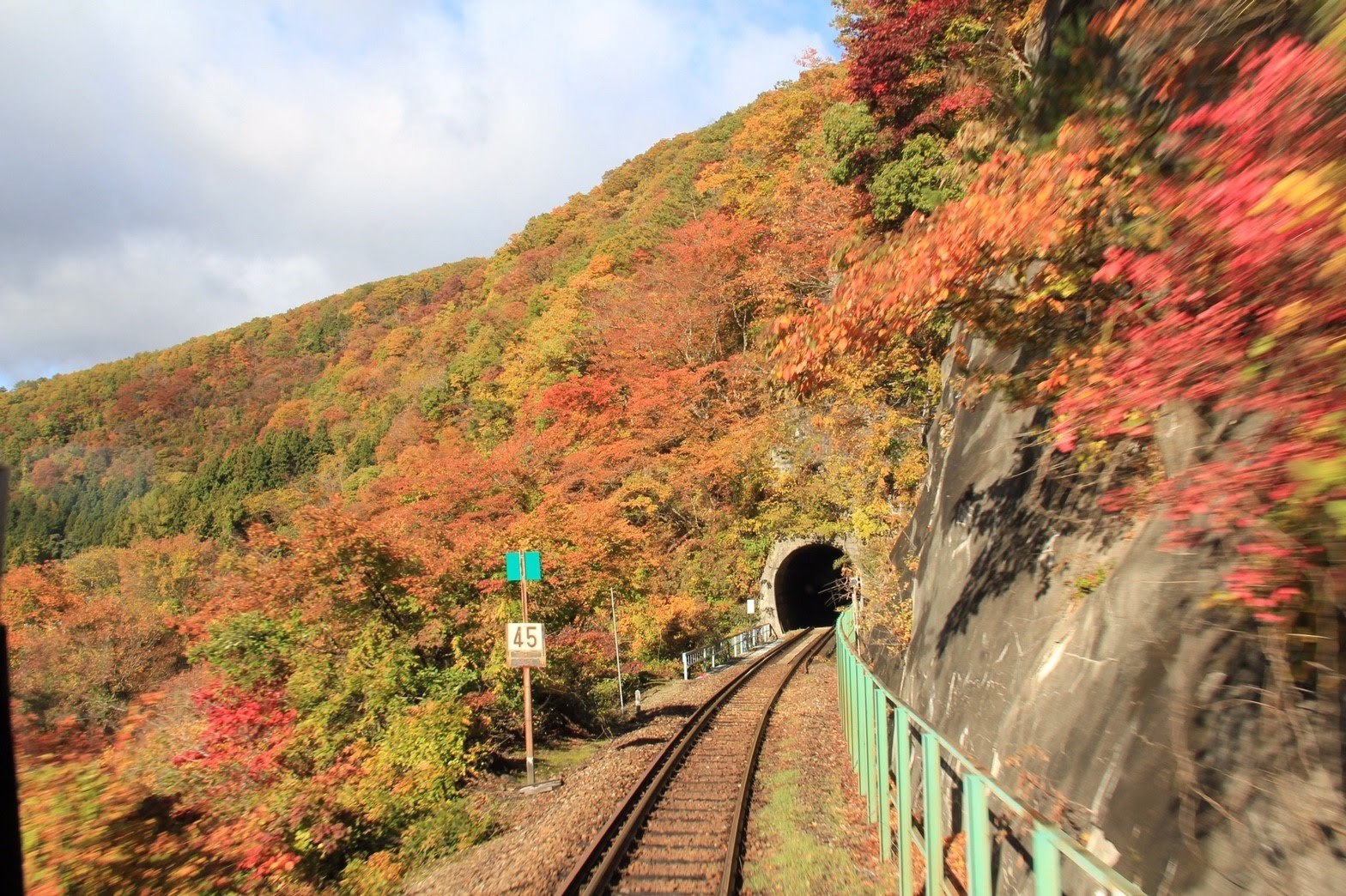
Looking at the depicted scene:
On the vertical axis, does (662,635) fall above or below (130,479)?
below

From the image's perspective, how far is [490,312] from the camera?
7381 cm

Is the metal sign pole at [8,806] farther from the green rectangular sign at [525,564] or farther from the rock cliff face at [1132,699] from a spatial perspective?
the green rectangular sign at [525,564]

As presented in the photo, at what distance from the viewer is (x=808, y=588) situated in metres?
46.1

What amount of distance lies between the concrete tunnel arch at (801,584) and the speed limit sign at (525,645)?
1819 cm

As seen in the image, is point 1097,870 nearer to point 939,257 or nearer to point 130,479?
point 939,257

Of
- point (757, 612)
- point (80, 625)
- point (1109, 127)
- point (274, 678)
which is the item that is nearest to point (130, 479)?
point (80, 625)

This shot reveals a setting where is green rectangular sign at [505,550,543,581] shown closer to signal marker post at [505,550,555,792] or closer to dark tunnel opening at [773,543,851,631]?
signal marker post at [505,550,555,792]

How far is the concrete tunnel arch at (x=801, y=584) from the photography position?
34500mm

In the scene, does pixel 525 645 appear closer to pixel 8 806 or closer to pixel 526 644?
pixel 526 644

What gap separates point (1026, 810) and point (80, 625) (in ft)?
122

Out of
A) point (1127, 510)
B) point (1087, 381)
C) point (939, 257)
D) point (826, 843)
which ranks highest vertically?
point (939, 257)

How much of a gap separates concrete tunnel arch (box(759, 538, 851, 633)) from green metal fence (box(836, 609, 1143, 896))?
21622 millimetres

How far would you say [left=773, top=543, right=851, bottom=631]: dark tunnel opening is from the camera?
3852 centimetres

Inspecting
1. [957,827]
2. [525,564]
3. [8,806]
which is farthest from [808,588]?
[8,806]
